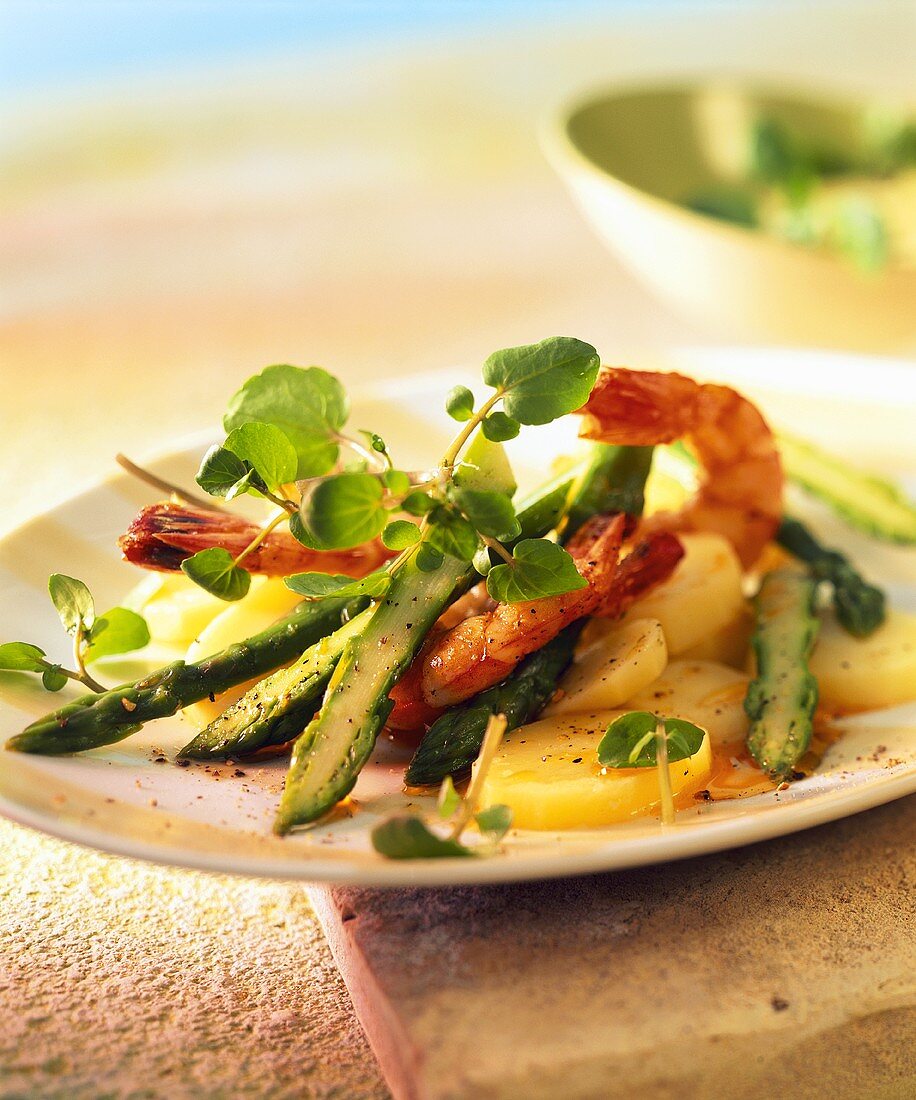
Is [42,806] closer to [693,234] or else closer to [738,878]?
[738,878]

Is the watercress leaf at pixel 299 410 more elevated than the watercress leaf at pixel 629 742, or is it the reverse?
the watercress leaf at pixel 299 410

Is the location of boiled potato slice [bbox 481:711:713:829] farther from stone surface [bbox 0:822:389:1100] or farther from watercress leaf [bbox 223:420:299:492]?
watercress leaf [bbox 223:420:299:492]

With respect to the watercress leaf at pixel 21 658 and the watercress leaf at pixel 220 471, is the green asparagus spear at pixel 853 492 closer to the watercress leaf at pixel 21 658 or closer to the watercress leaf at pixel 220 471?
the watercress leaf at pixel 220 471

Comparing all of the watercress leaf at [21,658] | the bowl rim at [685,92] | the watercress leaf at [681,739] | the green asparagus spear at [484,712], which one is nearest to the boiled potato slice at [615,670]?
the green asparagus spear at [484,712]

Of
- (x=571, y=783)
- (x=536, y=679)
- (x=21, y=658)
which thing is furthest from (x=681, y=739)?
(x=21, y=658)

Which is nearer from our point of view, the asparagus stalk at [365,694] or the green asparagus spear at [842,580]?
the asparagus stalk at [365,694]

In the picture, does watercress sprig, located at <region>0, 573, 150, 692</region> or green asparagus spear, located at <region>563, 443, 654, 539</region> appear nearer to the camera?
watercress sprig, located at <region>0, 573, 150, 692</region>

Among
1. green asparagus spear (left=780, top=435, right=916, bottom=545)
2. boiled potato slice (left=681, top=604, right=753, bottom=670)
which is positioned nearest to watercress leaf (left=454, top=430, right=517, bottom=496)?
boiled potato slice (left=681, top=604, right=753, bottom=670)
